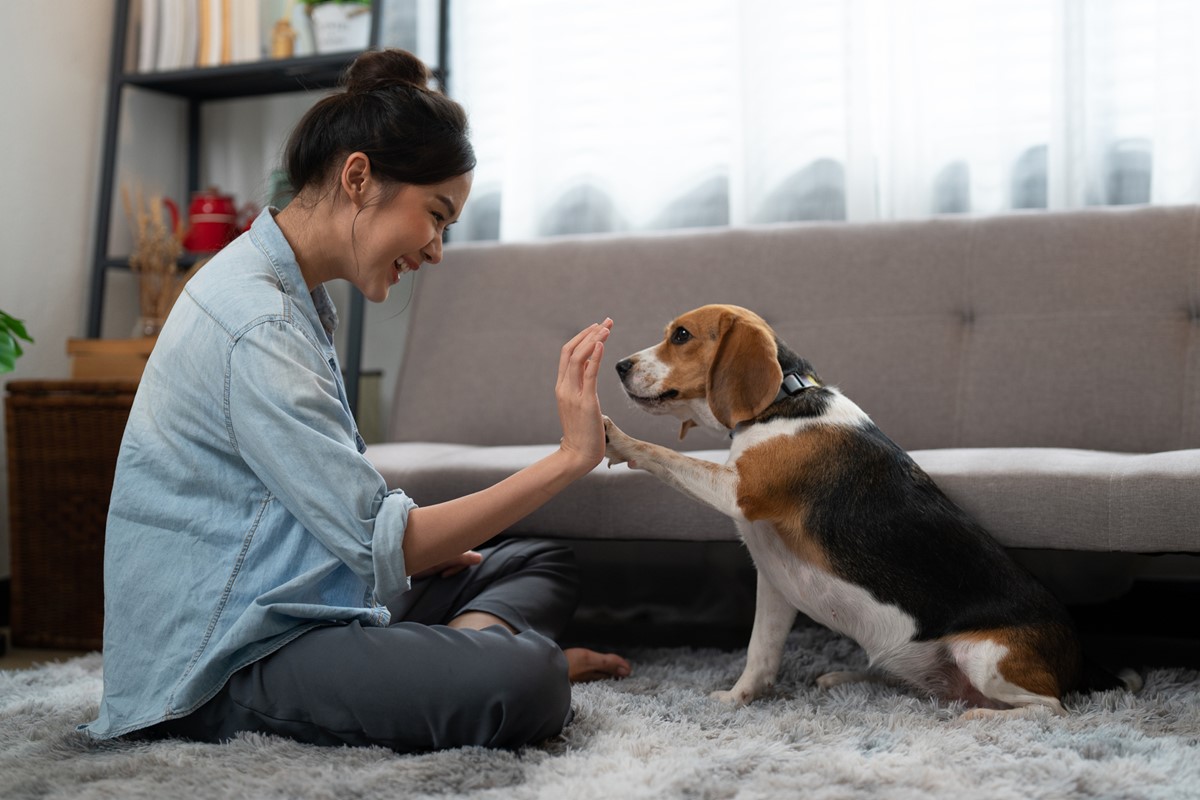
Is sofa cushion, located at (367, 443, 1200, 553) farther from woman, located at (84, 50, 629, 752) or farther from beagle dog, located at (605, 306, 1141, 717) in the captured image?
woman, located at (84, 50, 629, 752)

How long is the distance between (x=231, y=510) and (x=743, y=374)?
32.6 inches

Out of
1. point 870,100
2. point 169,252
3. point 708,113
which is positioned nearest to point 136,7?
point 169,252

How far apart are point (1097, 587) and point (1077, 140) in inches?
52.4

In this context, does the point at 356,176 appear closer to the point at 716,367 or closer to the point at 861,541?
the point at 716,367

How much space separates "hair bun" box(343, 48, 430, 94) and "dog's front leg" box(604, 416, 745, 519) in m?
0.62

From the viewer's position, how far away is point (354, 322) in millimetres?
3225

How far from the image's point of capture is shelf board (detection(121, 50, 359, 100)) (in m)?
3.28

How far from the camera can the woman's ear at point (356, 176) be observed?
164cm

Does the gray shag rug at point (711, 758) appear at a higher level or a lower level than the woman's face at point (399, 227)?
lower

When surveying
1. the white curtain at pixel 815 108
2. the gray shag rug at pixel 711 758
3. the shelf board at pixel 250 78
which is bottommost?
the gray shag rug at pixel 711 758

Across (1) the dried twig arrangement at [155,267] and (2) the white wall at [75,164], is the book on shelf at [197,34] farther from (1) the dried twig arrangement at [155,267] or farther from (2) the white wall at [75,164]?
(1) the dried twig arrangement at [155,267]

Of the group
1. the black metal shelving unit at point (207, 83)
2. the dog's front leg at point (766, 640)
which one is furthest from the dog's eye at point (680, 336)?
the black metal shelving unit at point (207, 83)

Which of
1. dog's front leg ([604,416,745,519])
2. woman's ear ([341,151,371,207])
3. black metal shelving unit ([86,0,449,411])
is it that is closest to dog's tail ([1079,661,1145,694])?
dog's front leg ([604,416,745,519])

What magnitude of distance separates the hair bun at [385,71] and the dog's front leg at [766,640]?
1010mm
